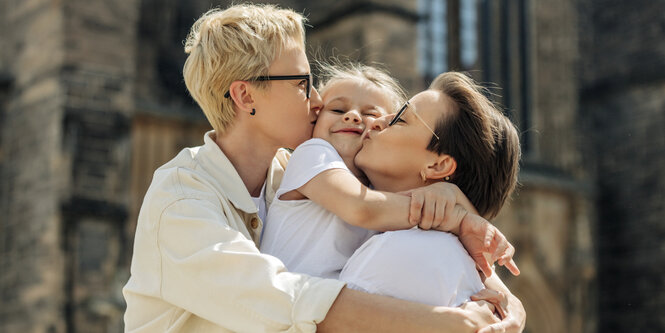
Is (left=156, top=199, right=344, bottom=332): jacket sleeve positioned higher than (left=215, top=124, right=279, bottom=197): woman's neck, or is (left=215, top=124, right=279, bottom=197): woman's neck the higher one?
(left=215, top=124, right=279, bottom=197): woman's neck

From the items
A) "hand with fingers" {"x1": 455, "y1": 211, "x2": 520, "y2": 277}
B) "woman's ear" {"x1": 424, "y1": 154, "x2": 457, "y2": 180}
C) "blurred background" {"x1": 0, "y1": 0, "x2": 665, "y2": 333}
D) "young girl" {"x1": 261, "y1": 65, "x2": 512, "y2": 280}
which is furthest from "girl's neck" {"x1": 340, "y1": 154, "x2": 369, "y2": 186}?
"blurred background" {"x1": 0, "y1": 0, "x2": 665, "y2": 333}

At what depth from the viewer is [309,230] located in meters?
1.97

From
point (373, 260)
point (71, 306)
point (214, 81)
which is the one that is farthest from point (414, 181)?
point (71, 306)

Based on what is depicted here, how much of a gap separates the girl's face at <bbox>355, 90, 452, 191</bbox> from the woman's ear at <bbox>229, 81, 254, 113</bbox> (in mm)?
335

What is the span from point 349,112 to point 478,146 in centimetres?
43

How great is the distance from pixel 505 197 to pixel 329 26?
9237mm

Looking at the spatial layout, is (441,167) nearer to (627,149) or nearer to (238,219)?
(238,219)

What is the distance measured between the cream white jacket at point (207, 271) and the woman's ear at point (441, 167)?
1.40 ft

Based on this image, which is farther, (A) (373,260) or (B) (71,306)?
(B) (71,306)

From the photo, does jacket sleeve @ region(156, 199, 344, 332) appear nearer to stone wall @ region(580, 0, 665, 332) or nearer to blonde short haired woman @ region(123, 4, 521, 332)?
blonde short haired woman @ region(123, 4, 521, 332)

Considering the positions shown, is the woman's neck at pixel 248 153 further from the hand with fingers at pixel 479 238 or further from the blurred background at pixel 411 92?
the blurred background at pixel 411 92

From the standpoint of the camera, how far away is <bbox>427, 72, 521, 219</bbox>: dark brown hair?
203 centimetres

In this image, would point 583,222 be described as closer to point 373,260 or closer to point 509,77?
point 509,77

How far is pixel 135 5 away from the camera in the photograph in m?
9.26
